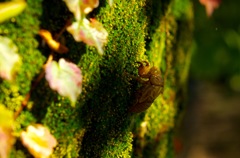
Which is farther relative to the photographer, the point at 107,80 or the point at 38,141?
the point at 107,80

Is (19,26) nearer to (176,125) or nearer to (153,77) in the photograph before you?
(153,77)

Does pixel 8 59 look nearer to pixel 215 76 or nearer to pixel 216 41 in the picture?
pixel 216 41

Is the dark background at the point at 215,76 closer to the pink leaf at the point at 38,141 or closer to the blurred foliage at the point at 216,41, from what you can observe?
the blurred foliage at the point at 216,41

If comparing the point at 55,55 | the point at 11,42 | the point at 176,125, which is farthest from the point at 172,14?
the point at 11,42

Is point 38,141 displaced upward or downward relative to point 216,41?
downward

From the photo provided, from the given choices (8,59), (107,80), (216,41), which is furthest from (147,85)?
(216,41)

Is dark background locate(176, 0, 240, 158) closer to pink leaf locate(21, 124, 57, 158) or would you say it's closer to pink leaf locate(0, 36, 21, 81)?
pink leaf locate(21, 124, 57, 158)

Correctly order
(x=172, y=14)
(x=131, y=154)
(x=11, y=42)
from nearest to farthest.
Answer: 1. (x=11, y=42)
2. (x=131, y=154)
3. (x=172, y=14)

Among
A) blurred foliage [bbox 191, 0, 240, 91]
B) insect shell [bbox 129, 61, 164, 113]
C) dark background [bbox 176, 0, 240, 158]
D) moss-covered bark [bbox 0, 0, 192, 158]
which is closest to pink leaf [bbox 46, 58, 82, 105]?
moss-covered bark [bbox 0, 0, 192, 158]
